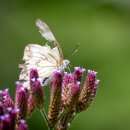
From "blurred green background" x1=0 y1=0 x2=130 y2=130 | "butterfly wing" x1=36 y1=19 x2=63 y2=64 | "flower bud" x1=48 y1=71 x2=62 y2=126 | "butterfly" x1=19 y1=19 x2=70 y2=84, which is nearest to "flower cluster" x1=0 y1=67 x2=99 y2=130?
"flower bud" x1=48 y1=71 x2=62 y2=126

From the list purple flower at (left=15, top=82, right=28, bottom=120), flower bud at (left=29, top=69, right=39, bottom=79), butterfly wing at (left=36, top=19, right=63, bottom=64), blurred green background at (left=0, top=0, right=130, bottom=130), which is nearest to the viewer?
purple flower at (left=15, top=82, right=28, bottom=120)

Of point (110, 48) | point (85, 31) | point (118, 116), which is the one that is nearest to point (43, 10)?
point (85, 31)

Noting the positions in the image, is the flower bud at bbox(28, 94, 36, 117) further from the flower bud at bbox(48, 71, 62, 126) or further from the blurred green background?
the blurred green background

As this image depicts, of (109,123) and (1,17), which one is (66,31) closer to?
(1,17)

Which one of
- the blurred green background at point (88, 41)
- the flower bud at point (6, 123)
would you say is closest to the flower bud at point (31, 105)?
the flower bud at point (6, 123)

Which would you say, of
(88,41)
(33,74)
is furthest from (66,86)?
(88,41)
